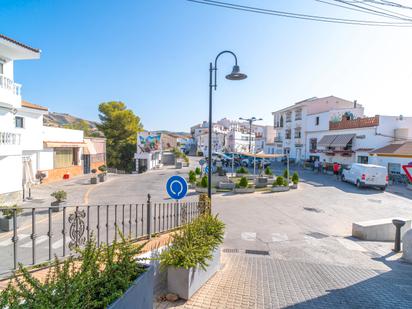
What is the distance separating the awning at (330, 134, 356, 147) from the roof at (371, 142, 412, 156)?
3814 millimetres

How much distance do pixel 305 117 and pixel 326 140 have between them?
7.45 metres

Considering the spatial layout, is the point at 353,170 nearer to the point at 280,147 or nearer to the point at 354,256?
the point at 354,256

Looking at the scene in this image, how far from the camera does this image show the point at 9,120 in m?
13.1

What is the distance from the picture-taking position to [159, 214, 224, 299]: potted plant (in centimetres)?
392

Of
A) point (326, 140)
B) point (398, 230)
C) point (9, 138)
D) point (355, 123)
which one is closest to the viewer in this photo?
point (398, 230)

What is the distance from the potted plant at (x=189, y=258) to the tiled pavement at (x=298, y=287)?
0.20m

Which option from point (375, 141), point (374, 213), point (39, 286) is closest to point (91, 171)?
point (374, 213)

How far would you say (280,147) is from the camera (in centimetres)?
5166

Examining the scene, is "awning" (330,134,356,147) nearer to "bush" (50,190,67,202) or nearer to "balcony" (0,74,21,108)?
"bush" (50,190,67,202)

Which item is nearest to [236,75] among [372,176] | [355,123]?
[372,176]

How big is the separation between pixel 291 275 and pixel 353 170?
1994 cm

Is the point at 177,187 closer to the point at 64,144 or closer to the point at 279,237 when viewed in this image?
the point at 279,237

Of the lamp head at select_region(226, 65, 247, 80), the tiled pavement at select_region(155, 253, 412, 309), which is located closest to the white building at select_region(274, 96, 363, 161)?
the lamp head at select_region(226, 65, 247, 80)

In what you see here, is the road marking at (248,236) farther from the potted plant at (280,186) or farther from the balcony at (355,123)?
the balcony at (355,123)
